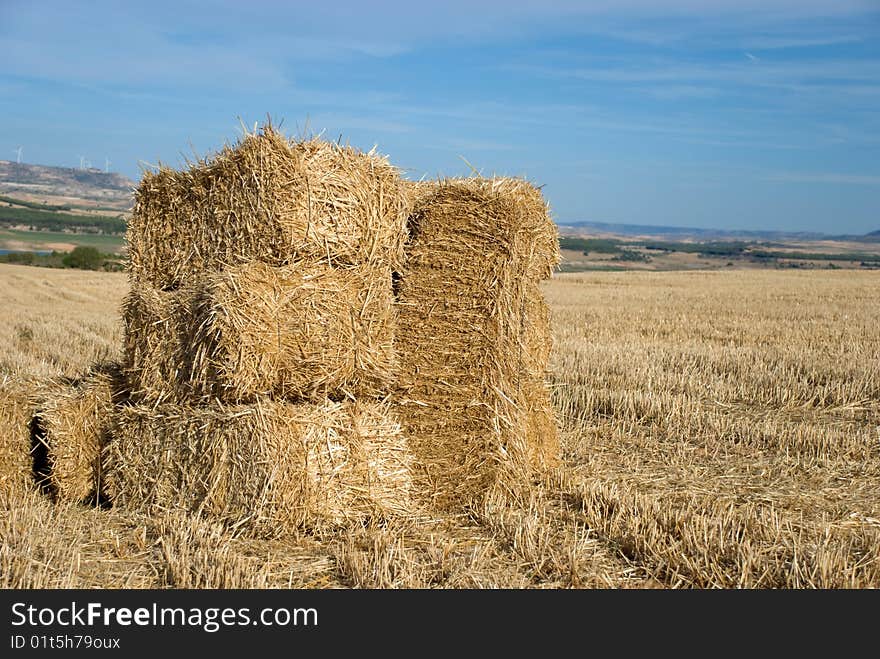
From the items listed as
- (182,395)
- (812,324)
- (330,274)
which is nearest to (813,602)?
(330,274)

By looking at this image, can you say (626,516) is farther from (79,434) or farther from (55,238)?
(55,238)

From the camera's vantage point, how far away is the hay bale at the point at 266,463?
18.7 ft

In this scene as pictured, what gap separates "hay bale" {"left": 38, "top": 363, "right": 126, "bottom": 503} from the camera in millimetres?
6480

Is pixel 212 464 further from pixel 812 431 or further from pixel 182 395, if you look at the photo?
pixel 812 431

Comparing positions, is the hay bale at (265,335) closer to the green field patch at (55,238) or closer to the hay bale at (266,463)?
the hay bale at (266,463)

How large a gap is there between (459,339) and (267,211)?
5.60ft

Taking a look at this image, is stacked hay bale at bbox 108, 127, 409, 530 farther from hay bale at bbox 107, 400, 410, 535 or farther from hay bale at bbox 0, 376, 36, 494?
hay bale at bbox 0, 376, 36, 494

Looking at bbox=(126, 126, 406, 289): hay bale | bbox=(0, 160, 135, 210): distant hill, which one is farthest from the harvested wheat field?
bbox=(0, 160, 135, 210): distant hill

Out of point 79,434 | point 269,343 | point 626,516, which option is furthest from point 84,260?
point 626,516

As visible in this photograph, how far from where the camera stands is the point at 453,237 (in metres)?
6.53

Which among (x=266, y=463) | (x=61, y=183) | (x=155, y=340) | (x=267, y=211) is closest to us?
(x=266, y=463)

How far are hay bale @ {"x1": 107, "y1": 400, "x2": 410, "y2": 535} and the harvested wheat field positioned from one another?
0.48 feet

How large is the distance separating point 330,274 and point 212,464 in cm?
151

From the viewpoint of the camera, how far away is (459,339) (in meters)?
6.52
